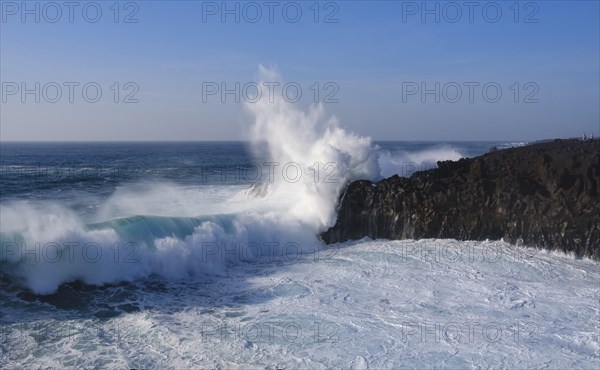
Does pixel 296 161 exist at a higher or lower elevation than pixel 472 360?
higher

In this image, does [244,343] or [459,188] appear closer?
[244,343]

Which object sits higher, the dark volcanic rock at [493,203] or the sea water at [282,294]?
the dark volcanic rock at [493,203]

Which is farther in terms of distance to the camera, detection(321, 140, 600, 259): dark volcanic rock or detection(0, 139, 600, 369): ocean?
detection(321, 140, 600, 259): dark volcanic rock

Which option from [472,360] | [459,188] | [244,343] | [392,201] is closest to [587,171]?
[459,188]

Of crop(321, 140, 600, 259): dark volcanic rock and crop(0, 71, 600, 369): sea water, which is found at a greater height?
crop(321, 140, 600, 259): dark volcanic rock

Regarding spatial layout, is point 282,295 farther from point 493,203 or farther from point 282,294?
point 493,203

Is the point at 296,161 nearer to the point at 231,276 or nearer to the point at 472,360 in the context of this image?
the point at 231,276
